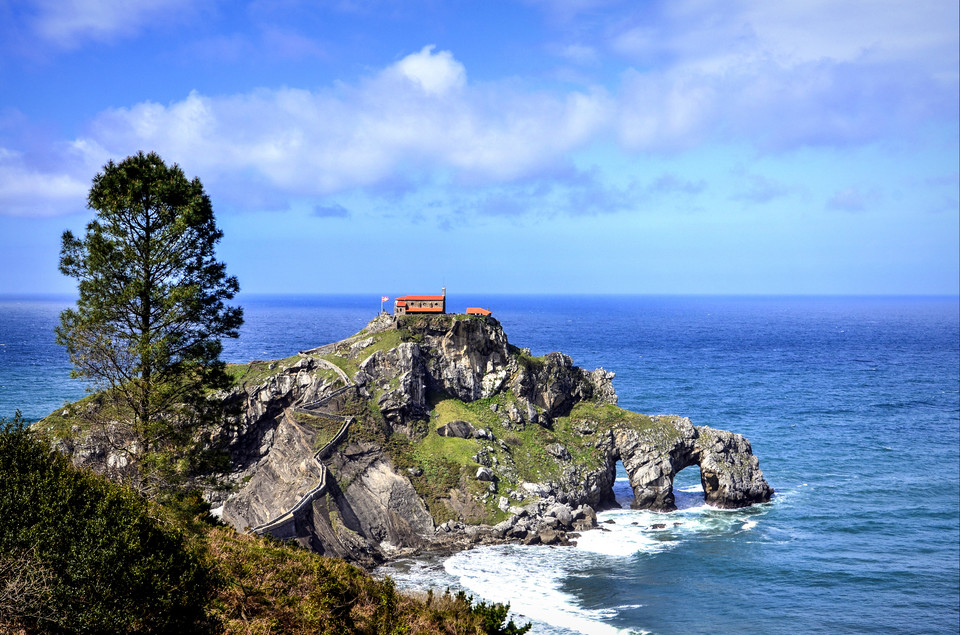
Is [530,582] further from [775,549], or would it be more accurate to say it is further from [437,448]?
[775,549]

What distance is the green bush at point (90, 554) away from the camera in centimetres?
1817

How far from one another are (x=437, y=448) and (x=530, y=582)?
19.1 m

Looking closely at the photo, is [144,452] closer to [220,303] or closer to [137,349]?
[137,349]

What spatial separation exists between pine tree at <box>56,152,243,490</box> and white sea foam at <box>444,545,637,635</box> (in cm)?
3060

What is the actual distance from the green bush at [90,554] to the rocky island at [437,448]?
37561mm

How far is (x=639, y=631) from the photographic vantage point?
160 ft

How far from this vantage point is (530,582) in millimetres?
55375

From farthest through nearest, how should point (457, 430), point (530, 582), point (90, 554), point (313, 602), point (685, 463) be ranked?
point (685, 463)
point (457, 430)
point (530, 582)
point (313, 602)
point (90, 554)

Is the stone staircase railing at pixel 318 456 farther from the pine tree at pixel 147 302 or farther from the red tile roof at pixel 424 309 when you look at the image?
the pine tree at pixel 147 302

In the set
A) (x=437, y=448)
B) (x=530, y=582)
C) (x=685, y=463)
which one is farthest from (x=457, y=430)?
(x=685, y=463)

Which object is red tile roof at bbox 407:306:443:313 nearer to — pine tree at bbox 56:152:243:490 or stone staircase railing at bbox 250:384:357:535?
stone staircase railing at bbox 250:384:357:535

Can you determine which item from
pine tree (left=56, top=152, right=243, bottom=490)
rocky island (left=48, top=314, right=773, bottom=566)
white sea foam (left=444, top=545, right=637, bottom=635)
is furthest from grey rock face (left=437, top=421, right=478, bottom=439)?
pine tree (left=56, top=152, right=243, bottom=490)

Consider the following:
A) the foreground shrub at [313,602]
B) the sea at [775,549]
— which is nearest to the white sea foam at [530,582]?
the sea at [775,549]

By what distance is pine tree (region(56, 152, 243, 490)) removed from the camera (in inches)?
1168
